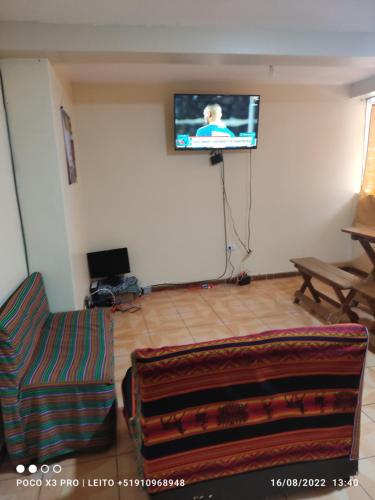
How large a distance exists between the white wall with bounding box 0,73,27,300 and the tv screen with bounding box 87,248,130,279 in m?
1.47

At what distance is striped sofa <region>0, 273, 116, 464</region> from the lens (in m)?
1.67

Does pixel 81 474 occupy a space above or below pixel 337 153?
below

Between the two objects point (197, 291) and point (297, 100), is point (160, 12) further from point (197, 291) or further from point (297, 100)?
point (197, 291)

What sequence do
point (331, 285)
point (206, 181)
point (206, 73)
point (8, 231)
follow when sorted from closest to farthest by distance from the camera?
point (8, 231) < point (331, 285) < point (206, 73) < point (206, 181)

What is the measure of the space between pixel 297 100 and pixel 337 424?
371 centimetres

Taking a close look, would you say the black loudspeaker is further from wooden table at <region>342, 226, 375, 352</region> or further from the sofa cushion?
the sofa cushion

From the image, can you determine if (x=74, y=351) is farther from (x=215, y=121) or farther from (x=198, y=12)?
(x=215, y=121)

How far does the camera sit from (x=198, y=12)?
6.58ft

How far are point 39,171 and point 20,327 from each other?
1.11m

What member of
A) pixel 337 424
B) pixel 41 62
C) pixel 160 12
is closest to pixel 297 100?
pixel 160 12

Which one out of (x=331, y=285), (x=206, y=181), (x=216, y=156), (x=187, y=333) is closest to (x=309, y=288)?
(x=331, y=285)

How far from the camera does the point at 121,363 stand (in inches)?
105

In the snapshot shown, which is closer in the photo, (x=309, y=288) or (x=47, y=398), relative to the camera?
(x=47, y=398)

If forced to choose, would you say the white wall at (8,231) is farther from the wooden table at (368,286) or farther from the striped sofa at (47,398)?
the wooden table at (368,286)
